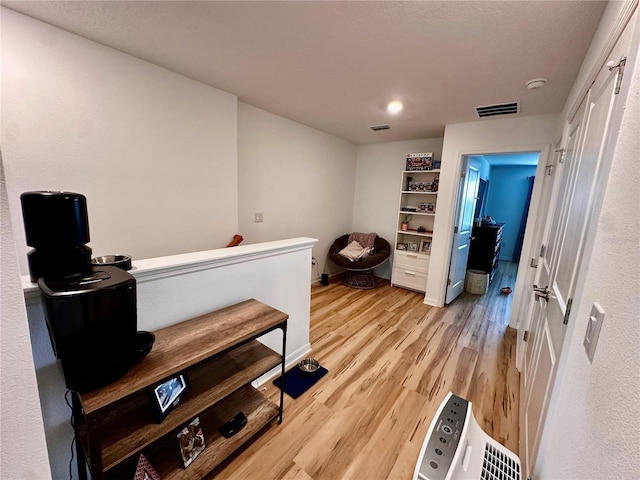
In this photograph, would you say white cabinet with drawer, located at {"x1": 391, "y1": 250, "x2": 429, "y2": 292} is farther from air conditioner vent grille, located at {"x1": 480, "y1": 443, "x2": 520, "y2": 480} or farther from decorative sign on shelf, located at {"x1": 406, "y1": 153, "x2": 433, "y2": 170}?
air conditioner vent grille, located at {"x1": 480, "y1": 443, "x2": 520, "y2": 480}

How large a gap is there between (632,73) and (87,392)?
191 cm

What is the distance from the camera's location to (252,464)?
138 centimetres

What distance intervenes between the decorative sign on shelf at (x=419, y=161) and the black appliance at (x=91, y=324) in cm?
386

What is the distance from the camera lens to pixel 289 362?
2.17m

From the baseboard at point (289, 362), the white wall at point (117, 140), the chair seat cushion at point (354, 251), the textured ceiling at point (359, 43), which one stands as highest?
the textured ceiling at point (359, 43)

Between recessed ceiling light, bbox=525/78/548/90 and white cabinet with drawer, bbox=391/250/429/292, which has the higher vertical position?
recessed ceiling light, bbox=525/78/548/90

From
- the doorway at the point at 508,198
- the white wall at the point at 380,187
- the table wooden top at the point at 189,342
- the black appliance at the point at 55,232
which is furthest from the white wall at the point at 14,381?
the doorway at the point at 508,198

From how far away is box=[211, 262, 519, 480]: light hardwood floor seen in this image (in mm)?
1416

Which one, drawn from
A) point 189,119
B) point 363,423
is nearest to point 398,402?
point 363,423

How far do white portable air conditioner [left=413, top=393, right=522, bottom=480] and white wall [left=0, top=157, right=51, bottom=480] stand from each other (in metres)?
1.38

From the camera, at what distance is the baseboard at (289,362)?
194 cm

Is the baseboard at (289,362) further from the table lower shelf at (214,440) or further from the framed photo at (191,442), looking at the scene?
the framed photo at (191,442)

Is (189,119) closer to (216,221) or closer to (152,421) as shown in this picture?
(216,221)

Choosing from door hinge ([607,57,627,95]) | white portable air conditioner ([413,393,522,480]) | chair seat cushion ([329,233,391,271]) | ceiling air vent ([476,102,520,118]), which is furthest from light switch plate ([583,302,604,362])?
chair seat cushion ([329,233,391,271])
